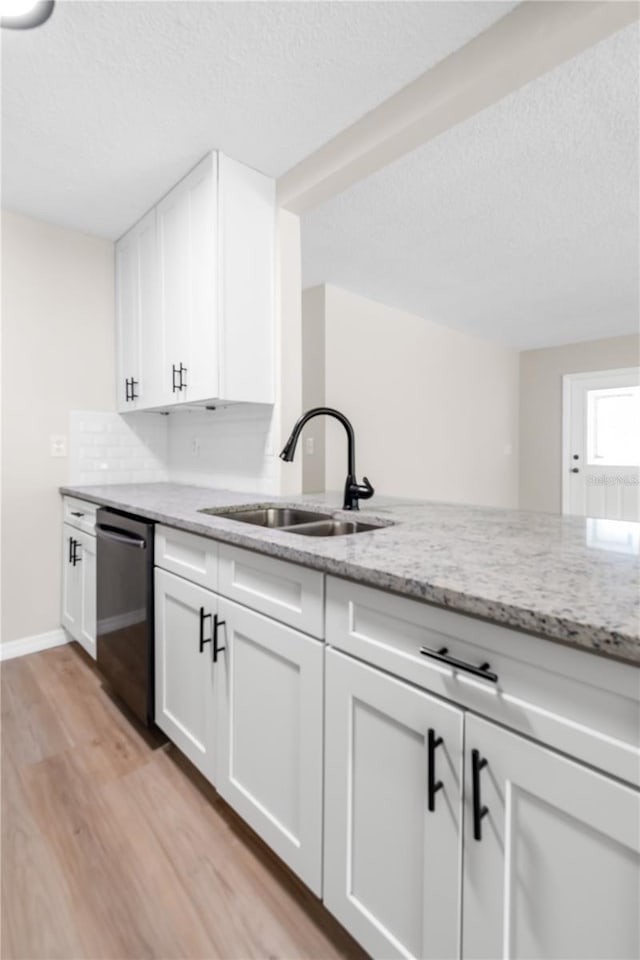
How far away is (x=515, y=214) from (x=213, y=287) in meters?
1.70

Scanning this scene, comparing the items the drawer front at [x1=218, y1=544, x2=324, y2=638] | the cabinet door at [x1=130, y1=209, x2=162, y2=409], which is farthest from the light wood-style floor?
the cabinet door at [x1=130, y1=209, x2=162, y2=409]

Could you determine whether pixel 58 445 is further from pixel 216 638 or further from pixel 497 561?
pixel 497 561

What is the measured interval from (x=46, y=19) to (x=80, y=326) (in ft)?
5.01

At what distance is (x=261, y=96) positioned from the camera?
5.45 ft

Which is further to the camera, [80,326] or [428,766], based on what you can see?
[80,326]

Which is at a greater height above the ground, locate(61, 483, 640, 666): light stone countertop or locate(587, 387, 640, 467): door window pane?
locate(587, 387, 640, 467): door window pane

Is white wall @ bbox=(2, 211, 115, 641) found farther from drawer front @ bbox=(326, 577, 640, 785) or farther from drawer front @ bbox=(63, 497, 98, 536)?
drawer front @ bbox=(326, 577, 640, 785)

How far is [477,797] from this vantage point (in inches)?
28.7

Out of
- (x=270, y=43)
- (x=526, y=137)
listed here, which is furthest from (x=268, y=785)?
(x=526, y=137)

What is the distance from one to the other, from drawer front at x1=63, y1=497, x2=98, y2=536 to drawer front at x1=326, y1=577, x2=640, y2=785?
1.71 meters

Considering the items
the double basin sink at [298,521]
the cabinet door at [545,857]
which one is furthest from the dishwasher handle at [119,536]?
the cabinet door at [545,857]

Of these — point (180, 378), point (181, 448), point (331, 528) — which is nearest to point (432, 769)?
point (331, 528)

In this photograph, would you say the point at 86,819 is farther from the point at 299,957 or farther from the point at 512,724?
the point at 512,724

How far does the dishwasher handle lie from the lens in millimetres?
1724
